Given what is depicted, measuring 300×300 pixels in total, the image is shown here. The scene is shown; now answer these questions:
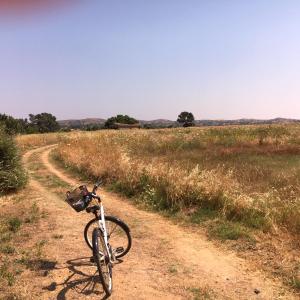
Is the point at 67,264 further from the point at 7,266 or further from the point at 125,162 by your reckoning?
the point at 125,162

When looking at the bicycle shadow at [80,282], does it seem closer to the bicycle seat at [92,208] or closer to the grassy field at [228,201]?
the bicycle seat at [92,208]

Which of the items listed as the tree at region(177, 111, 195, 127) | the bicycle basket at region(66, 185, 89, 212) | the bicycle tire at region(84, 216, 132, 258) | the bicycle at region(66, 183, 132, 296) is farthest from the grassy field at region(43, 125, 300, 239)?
the tree at region(177, 111, 195, 127)

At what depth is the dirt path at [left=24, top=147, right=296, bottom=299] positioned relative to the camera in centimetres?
594

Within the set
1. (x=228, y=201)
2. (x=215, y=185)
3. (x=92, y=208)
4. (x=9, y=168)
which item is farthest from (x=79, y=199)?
(x=9, y=168)

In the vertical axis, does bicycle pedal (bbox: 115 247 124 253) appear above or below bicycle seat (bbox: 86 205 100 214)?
below

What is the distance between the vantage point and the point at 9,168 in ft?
45.2

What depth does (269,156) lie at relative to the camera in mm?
22516

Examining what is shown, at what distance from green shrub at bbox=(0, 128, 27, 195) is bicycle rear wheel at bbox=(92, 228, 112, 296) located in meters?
8.06

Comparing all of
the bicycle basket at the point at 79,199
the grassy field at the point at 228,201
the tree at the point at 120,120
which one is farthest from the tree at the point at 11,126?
the tree at the point at 120,120

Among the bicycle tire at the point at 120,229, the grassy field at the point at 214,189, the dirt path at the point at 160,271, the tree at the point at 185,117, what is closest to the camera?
the dirt path at the point at 160,271

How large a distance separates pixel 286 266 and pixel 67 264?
3596mm

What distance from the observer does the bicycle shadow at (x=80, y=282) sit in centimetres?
595

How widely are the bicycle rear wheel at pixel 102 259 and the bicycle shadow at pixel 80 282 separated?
0.21m

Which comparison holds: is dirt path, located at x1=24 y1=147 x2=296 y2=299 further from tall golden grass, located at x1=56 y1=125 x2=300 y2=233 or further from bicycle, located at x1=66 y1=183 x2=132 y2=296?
tall golden grass, located at x1=56 y1=125 x2=300 y2=233
